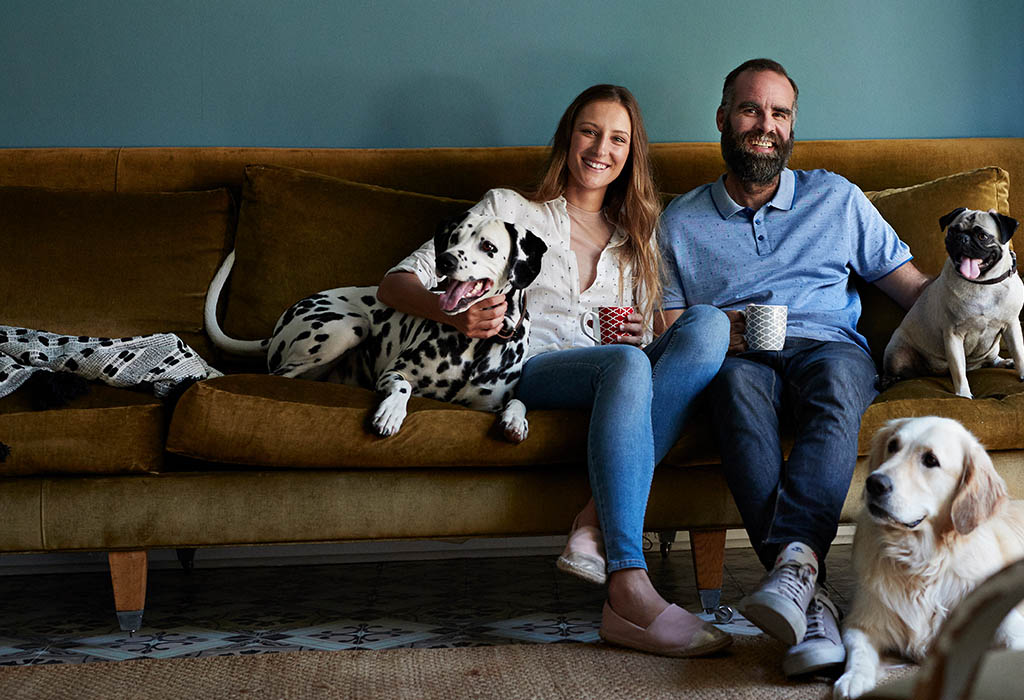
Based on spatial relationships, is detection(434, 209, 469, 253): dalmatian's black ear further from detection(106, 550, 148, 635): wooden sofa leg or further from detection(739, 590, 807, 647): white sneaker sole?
detection(739, 590, 807, 647): white sneaker sole

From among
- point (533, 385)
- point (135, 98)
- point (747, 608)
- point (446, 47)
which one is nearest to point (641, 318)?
point (533, 385)

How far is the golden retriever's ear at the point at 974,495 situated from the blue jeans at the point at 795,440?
254 millimetres

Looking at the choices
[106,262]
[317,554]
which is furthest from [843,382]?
[106,262]

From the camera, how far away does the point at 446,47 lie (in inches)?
127

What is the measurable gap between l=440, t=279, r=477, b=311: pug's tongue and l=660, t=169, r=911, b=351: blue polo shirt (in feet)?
2.17

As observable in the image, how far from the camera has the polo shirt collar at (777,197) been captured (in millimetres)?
2441

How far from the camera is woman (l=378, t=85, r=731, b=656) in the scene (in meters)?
1.72

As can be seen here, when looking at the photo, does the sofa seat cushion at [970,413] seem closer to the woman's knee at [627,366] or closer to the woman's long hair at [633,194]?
the woman's knee at [627,366]

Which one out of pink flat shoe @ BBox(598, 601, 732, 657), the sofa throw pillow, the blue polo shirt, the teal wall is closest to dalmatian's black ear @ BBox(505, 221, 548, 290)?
the blue polo shirt

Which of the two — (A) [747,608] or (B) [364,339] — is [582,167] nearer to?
(B) [364,339]

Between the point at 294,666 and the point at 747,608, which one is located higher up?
the point at 747,608

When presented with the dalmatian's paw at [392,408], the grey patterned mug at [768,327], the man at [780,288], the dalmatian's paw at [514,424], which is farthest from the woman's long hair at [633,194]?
the dalmatian's paw at [392,408]

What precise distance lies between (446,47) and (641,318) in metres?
1.51

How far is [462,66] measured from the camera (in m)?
3.24
